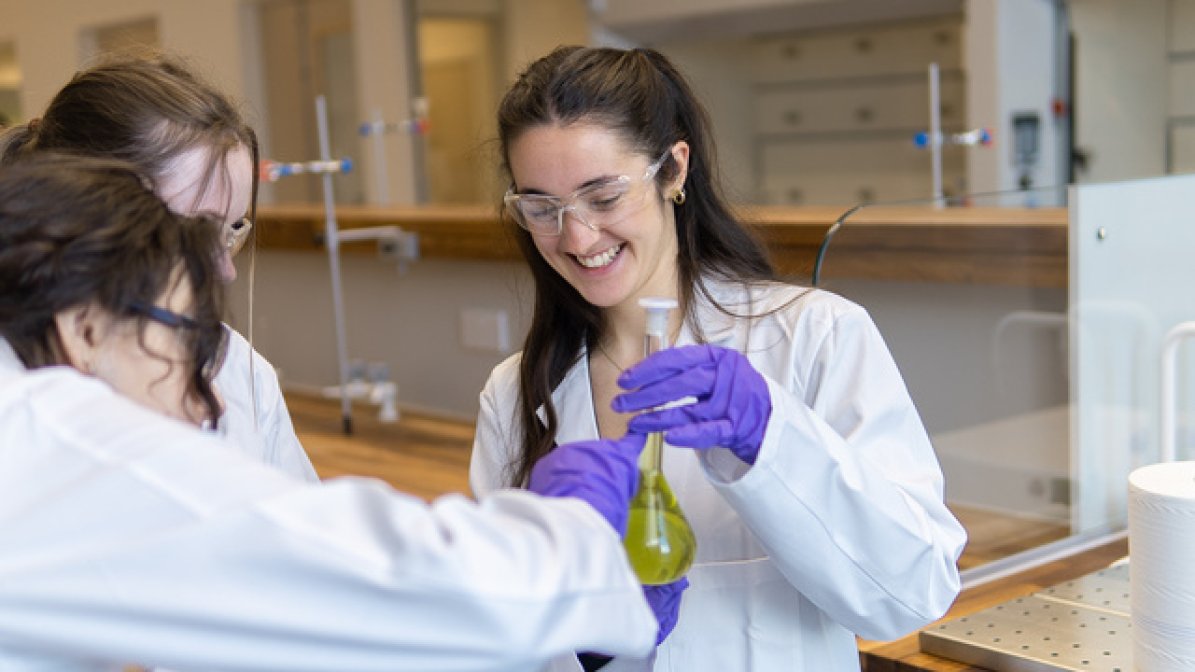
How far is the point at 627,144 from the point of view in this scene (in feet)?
4.80

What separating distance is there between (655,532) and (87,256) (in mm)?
535

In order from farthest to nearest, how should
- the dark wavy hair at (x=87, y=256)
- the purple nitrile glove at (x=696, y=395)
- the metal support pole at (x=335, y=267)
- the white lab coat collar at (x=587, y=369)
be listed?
1. the metal support pole at (x=335, y=267)
2. the white lab coat collar at (x=587, y=369)
3. the purple nitrile glove at (x=696, y=395)
4. the dark wavy hair at (x=87, y=256)

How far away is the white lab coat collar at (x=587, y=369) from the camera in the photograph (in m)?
1.51

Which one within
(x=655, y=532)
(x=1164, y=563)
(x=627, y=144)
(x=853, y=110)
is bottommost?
(x=1164, y=563)

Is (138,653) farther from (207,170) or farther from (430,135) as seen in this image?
(430,135)

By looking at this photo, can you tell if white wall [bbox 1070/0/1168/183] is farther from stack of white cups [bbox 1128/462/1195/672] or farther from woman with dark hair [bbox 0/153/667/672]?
woman with dark hair [bbox 0/153/667/672]

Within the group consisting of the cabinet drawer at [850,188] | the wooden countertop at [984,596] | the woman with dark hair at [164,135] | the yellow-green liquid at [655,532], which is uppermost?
the woman with dark hair at [164,135]

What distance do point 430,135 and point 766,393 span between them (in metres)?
6.65

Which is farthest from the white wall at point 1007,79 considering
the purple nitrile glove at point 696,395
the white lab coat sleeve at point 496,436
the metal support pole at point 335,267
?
the purple nitrile glove at point 696,395

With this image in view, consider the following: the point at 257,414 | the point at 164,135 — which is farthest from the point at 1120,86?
the point at 164,135

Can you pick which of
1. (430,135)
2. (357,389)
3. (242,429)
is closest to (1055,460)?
(242,429)

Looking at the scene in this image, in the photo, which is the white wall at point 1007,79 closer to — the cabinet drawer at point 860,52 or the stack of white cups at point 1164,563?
the cabinet drawer at point 860,52

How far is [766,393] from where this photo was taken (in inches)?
46.9

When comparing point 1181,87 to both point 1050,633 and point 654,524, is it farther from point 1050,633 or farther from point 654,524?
point 654,524
